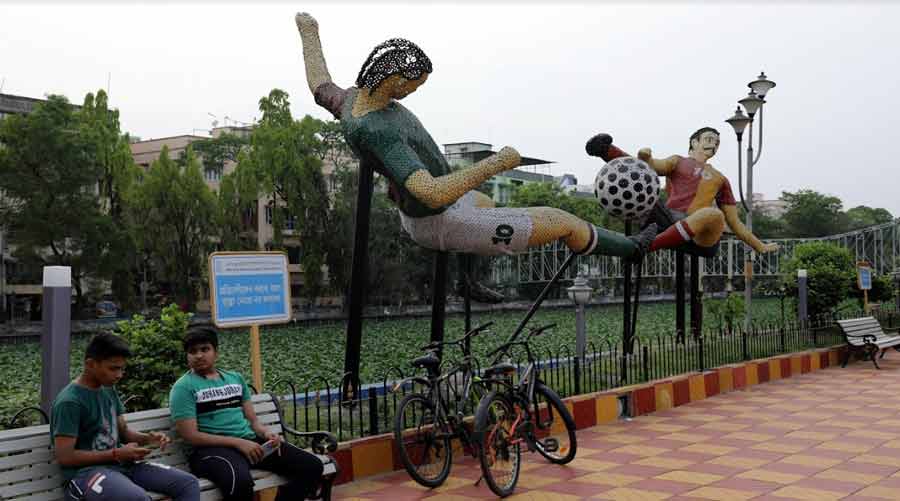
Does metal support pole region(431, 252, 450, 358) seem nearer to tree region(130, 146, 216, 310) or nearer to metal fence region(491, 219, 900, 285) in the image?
tree region(130, 146, 216, 310)

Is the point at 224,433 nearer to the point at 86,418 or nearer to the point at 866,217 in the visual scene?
the point at 86,418

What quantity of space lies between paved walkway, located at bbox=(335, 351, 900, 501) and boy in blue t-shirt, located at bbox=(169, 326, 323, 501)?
3.40 ft

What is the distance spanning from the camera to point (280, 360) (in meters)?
16.1

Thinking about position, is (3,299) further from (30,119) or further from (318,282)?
(318,282)

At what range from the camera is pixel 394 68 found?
21.3ft

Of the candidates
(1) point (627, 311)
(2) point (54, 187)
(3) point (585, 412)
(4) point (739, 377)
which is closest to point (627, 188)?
(1) point (627, 311)

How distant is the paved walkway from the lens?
5.38 meters

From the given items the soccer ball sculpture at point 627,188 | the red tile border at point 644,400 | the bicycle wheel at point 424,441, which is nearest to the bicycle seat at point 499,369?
the bicycle wheel at point 424,441

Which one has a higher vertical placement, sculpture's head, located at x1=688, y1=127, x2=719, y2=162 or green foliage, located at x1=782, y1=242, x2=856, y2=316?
sculpture's head, located at x1=688, y1=127, x2=719, y2=162

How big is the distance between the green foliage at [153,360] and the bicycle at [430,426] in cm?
143

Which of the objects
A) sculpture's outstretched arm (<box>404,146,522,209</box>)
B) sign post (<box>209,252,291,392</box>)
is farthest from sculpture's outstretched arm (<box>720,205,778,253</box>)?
sign post (<box>209,252,291,392</box>)

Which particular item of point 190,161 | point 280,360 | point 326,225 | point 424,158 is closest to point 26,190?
point 190,161

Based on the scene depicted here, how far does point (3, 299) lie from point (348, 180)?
13.5 meters

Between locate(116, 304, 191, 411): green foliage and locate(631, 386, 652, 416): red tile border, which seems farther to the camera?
locate(631, 386, 652, 416): red tile border
